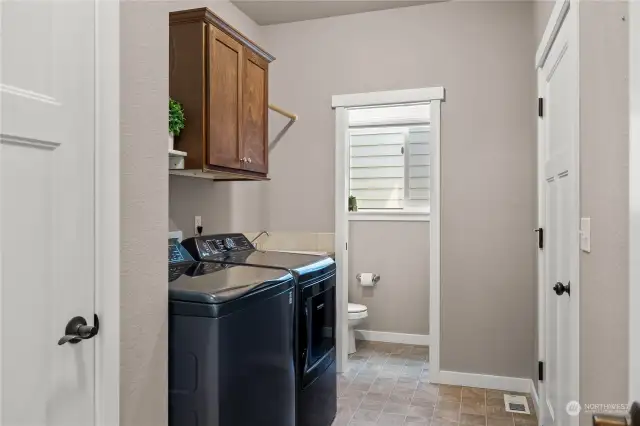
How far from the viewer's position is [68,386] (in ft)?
3.86

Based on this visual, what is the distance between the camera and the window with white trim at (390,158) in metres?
4.46

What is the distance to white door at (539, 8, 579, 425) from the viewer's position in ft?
5.76

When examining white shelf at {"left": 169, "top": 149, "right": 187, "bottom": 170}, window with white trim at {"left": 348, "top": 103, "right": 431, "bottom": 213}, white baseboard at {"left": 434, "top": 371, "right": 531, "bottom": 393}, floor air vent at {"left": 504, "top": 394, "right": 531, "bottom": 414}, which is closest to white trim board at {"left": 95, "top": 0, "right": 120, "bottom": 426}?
white shelf at {"left": 169, "top": 149, "right": 187, "bottom": 170}

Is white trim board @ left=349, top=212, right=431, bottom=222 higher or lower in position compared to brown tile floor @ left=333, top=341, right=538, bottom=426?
higher

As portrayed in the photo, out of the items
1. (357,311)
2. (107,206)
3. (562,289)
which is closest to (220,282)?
(107,206)

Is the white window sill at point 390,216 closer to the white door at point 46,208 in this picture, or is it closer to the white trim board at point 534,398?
the white trim board at point 534,398

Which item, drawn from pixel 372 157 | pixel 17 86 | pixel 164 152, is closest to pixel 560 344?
pixel 164 152

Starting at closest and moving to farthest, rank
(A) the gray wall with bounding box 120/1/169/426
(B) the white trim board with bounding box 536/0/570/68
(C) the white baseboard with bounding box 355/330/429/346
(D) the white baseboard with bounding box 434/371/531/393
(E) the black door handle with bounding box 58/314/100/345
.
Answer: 1. (E) the black door handle with bounding box 58/314/100/345
2. (A) the gray wall with bounding box 120/1/169/426
3. (B) the white trim board with bounding box 536/0/570/68
4. (D) the white baseboard with bounding box 434/371/531/393
5. (C) the white baseboard with bounding box 355/330/429/346

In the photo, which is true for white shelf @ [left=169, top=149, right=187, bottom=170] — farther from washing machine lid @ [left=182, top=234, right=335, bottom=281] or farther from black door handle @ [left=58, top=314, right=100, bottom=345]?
black door handle @ [left=58, top=314, right=100, bottom=345]

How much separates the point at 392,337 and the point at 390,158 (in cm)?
170

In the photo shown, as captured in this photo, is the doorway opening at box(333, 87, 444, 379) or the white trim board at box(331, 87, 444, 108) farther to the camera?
the doorway opening at box(333, 87, 444, 379)

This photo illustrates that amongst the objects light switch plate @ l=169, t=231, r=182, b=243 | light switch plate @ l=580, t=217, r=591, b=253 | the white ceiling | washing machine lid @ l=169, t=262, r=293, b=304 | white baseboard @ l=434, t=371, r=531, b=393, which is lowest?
white baseboard @ l=434, t=371, r=531, b=393

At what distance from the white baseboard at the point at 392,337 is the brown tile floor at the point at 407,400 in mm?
408

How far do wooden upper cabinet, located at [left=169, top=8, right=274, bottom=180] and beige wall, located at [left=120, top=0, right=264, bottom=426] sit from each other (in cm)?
93
